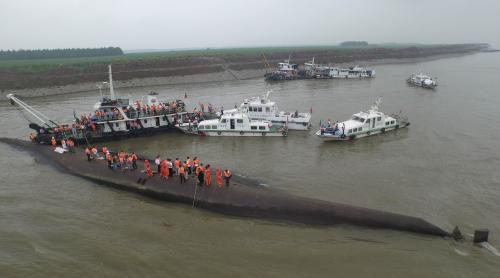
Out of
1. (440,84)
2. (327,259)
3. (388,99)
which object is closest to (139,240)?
(327,259)

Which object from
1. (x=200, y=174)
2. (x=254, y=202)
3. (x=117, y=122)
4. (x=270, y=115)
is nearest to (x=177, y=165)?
(x=200, y=174)

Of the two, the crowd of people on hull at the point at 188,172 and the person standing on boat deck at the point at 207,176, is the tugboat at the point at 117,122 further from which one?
the person standing on boat deck at the point at 207,176

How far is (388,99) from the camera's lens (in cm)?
5366

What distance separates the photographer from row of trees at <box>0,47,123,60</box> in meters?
130

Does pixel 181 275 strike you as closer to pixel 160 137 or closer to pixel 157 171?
pixel 157 171

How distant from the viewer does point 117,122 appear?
32.8m

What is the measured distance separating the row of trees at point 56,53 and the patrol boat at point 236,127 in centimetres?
12589

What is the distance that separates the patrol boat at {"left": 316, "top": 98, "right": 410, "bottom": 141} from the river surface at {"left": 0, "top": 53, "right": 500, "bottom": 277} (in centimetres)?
94

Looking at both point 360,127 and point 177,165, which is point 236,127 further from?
point 177,165

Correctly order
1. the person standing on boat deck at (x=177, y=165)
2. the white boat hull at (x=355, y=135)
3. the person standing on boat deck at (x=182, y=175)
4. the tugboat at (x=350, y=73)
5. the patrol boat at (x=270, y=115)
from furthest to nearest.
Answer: the tugboat at (x=350, y=73) < the patrol boat at (x=270, y=115) < the white boat hull at (x=355, y=135) < the person standing on boat deck at (x=177, y=165) < the person standing on boat deck at (x=182, y=175)

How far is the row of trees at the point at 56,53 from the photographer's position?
425ft

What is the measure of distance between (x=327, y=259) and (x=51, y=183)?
1833 cm

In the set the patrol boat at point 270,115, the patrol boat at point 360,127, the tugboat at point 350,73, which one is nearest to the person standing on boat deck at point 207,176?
the patrol boat at point 360,127

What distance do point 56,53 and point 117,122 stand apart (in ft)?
439
